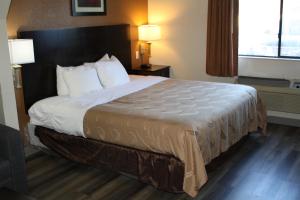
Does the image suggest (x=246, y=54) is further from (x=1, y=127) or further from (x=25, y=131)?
(x=1, y=127)

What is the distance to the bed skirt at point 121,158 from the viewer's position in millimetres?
2861

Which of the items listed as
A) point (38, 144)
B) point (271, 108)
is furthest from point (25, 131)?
point (271, 108)

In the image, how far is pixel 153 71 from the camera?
5.09m

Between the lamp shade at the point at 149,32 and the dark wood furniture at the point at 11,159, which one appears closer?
the dark wood furniture at the point at 11,159

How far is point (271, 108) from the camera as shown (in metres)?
4.65

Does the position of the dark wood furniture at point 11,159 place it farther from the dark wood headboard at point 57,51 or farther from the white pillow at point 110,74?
the white pillow at point 110,74

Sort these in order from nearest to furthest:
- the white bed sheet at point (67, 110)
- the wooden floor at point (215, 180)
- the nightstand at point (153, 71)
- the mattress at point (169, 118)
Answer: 1. the mattress at point (169, 118)
2. the wooden floor at point (215, 180)
3. the white bed sheet at point (67, 110)
4. the nightstand at point (153, 71)

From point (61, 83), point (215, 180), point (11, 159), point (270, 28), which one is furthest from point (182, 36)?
point (11, 159)

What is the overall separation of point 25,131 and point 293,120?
11.3 ft

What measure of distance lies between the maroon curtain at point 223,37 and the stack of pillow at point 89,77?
1368mm

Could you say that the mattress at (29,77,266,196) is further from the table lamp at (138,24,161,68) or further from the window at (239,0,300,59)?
the table lamp at (138,24,161,68)

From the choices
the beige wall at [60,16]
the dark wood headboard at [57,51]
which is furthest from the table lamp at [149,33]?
the dark wood headboard at [57,51]

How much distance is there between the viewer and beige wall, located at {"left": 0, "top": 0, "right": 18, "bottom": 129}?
3.02m

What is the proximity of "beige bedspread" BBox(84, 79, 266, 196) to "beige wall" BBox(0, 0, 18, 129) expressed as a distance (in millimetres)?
697
